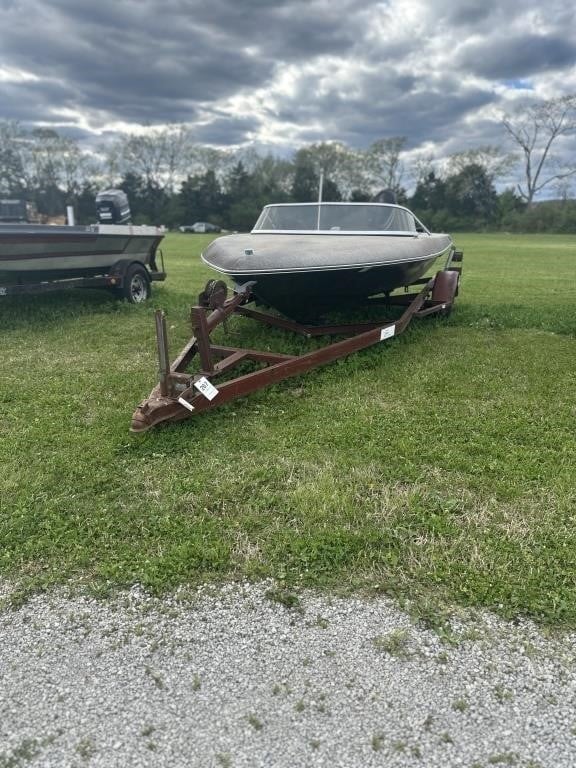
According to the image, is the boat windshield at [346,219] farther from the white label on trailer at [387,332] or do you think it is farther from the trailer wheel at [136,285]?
the trailer wheel at [136,285]

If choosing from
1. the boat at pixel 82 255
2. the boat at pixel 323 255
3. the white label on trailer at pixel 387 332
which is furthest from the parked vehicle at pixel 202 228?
the white label on trailer at pixel 387 332

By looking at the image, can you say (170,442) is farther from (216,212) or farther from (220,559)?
(216,212)

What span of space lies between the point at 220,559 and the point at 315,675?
713 mm

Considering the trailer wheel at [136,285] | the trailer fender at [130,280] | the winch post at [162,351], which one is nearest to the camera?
the winch post at [162,351]

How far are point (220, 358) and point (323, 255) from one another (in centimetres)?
136

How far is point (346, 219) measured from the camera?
6090 millimetres

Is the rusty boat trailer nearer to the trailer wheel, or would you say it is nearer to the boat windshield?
the boat windshield

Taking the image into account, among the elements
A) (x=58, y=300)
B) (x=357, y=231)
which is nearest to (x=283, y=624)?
(x=357, y=231)

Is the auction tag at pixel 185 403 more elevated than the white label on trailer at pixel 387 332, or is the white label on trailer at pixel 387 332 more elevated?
the white label on trailer at pixel 387 332

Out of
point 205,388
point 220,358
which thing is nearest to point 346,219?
point 220,358

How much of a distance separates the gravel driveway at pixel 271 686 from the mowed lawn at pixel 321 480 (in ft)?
0.54

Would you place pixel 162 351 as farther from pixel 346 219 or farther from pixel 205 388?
pixel 346 219

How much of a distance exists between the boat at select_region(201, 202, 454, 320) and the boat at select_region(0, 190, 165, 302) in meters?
2.41

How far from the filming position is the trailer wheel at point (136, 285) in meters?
7.84
